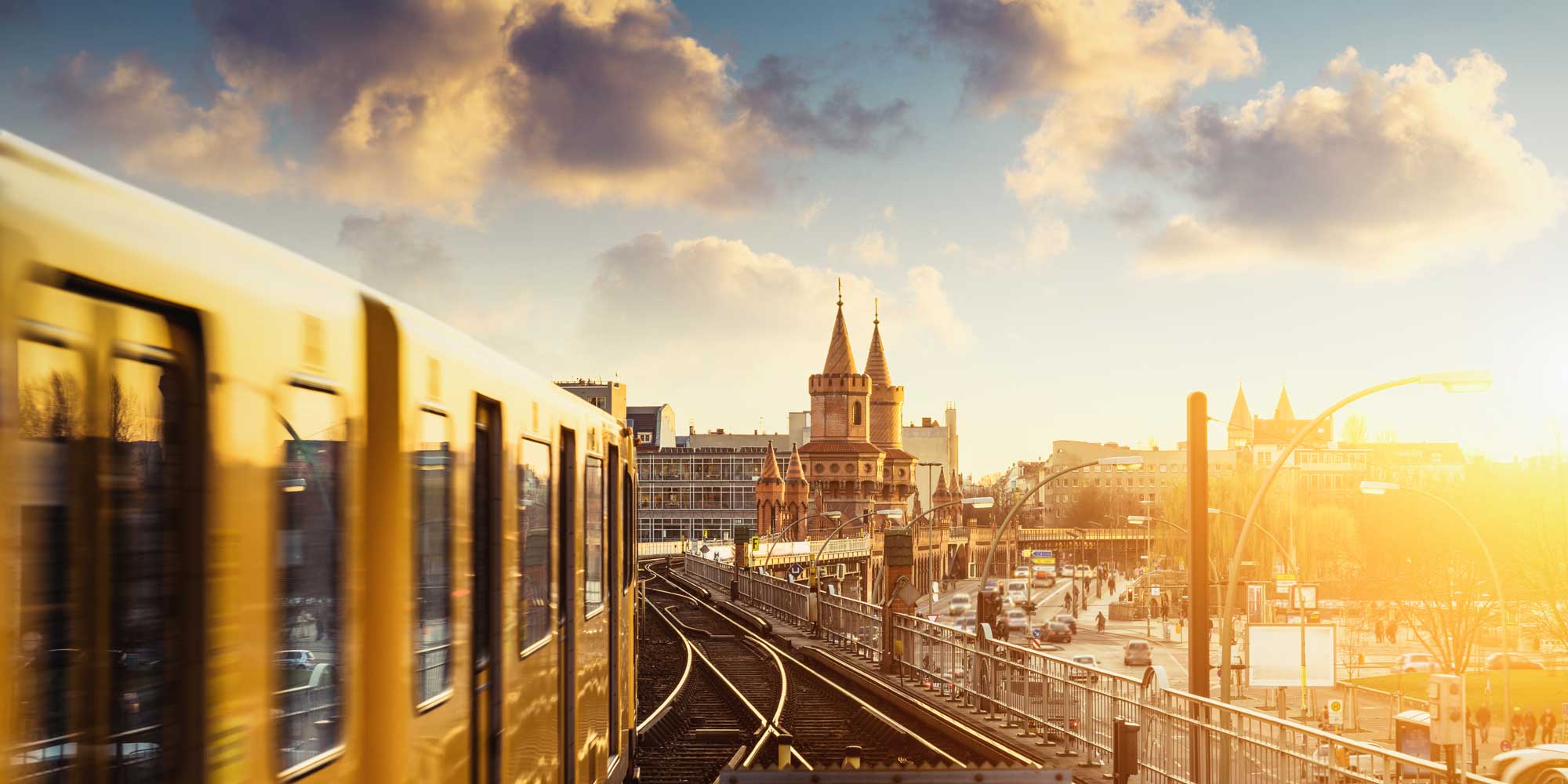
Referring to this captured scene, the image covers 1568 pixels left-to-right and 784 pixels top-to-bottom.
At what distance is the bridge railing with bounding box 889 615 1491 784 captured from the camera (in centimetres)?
976

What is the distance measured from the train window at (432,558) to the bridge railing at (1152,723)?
6.11 m

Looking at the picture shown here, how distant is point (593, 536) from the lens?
9.45 m

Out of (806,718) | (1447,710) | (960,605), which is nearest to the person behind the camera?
(1447,710)

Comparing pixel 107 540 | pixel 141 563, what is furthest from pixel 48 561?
pixel 141 563

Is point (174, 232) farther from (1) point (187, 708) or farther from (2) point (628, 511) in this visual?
(2) point (628, 511)

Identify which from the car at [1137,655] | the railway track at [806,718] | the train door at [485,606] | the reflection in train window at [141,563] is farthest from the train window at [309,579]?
the car at [1137,655]

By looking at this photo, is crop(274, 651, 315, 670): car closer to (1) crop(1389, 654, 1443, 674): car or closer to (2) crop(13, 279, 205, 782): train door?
(2) crop(13, 279, 205, 782): train door

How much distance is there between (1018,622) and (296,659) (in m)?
75.2

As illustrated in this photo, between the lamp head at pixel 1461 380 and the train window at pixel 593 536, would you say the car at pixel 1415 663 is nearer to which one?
the lamp head at pixel 1461 380

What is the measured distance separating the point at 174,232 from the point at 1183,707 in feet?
37.7

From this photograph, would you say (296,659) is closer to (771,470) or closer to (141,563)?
(141,563)

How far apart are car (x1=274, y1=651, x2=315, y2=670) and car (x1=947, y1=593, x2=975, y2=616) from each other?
83025 mm

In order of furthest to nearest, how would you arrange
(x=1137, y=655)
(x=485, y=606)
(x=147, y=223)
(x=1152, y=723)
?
(x=1137, y=655), (x=1152, y=723), (x=485, y=606), (x=147, y=223)

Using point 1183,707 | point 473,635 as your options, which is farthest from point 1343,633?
point 473,635
